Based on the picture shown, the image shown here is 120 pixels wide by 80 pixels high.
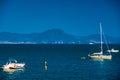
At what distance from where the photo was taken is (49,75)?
75.7 metres

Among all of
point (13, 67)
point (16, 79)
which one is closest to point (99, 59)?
point (13, 67)

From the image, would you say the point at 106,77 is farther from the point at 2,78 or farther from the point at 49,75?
the point at 2,78

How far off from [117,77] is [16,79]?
69.3ft

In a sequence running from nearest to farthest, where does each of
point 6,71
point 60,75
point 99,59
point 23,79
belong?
point 23,79 < point 60,75 < point 6,71 < point 99,59

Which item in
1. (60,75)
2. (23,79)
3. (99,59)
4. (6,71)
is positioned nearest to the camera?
(23,79)

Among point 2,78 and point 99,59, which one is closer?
point 2,78

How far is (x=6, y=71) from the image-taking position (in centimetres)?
8669

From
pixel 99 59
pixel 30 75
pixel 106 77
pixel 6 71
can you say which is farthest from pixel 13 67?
pixel 99 59

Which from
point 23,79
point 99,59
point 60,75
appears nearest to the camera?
point 23,79

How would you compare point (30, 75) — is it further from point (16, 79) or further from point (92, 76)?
point (92, 76)

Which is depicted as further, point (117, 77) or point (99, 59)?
point (99, 59)

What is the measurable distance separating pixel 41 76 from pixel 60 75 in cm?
458

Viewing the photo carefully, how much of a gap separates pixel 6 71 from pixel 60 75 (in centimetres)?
1780

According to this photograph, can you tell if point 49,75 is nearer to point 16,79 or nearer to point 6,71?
point 16,79
